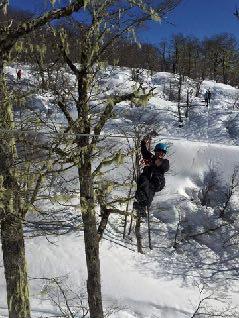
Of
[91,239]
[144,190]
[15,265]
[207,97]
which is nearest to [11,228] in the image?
[15,265]

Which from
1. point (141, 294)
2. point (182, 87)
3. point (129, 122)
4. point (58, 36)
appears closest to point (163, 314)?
point (141, 294)

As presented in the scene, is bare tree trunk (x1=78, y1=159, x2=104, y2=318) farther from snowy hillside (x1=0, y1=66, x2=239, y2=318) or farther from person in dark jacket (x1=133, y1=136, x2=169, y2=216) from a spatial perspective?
snowy hillside (x1=0, y1=66, x2=239, y2=318)

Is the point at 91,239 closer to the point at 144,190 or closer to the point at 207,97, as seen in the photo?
the point at 144,190

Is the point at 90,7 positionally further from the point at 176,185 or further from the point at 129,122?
the point at 129,122

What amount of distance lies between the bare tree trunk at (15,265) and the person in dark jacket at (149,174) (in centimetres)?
337

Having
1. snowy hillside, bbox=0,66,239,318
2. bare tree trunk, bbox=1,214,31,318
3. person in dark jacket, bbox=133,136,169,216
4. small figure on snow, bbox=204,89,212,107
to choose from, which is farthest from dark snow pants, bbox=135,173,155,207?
small figure on snow, bbox=204,89,212,107

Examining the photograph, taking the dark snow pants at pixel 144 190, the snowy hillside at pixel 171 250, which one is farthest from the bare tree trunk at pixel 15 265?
the snowy hillside at pixel 171 250

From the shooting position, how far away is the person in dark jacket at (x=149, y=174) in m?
9.70

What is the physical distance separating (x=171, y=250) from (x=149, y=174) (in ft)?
42.9

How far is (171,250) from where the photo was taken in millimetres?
22672

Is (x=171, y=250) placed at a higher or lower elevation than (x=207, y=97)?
lower

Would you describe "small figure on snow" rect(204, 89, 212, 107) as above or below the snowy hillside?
above

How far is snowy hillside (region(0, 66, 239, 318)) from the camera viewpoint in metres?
18.0

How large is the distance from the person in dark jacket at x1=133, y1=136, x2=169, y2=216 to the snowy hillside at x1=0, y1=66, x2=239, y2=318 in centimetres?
381
